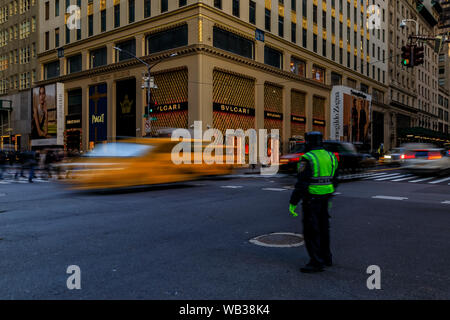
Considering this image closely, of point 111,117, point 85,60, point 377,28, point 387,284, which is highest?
point 377,28

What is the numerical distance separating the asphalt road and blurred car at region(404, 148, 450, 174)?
9490 mm

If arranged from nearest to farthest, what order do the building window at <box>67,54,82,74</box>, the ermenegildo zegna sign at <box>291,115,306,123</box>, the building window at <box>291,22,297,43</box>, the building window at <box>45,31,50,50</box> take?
the building window at <box>291,22,297,43</box> < the ermenegildo zegna sign at <box>291,115,306,123</box> < the building window at <box>67,54,82,74</box> < the building window at <box>45,31,50,50</box>

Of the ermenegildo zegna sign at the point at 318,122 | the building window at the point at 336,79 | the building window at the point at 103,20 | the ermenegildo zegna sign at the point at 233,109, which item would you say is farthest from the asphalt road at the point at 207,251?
the building window at the point at 336,79

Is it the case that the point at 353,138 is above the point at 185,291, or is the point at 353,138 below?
above

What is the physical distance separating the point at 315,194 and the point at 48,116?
43843 millimetres

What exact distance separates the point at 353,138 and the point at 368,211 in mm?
44774

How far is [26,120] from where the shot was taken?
4803 centimetres

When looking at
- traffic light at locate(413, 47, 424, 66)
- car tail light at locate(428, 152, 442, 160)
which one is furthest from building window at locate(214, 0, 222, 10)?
car tail light at locate(428, 152, 442, 160)

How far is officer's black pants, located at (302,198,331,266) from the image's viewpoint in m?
4.62

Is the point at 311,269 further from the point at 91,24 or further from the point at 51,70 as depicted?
the point at 51,70

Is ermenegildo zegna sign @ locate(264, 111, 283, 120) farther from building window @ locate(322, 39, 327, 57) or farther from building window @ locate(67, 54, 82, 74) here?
building window @ locate(67, 54, 82, 74)

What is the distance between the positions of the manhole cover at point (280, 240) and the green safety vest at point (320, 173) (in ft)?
5.02

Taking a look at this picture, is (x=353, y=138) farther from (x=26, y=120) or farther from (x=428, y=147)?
(x=26, y=120)
